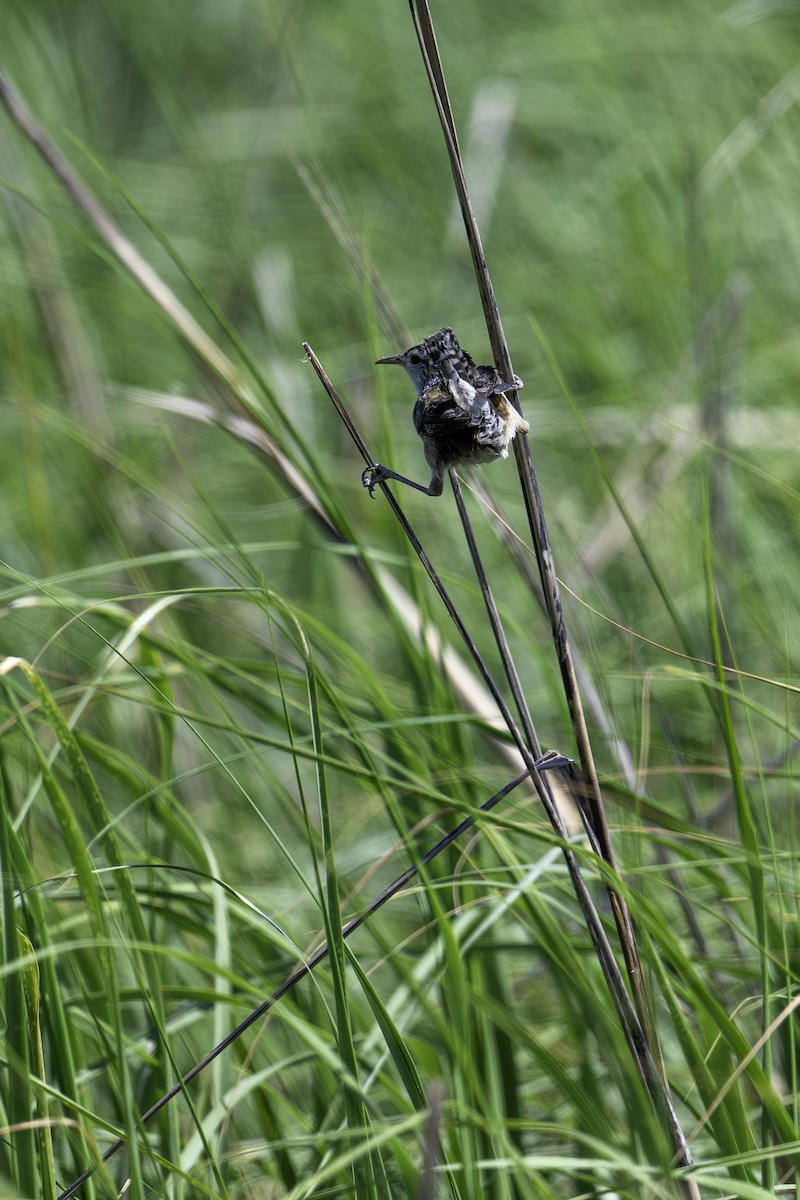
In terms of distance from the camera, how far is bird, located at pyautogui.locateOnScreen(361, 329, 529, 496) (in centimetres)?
83

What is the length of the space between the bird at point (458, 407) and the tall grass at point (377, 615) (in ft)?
0.60

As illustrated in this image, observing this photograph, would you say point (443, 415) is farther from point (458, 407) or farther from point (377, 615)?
point (377, 615)

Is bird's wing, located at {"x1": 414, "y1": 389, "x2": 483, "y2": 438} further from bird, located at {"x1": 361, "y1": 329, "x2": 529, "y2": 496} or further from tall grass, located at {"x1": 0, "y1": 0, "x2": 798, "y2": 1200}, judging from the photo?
tall grass, located at {"x1": 0, "y1": 0, "x2": 798, "y2": 1200}

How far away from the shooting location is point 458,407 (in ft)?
2.72

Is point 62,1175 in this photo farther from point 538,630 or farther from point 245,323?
point 245,323

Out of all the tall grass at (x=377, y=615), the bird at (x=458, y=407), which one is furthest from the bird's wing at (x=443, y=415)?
the tall grass at (x=377, y=615)

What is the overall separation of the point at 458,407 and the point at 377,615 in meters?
1.61

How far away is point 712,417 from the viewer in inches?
75.5

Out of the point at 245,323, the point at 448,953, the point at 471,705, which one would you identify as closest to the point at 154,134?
the point at 245,323

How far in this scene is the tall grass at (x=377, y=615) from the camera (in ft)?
2.83

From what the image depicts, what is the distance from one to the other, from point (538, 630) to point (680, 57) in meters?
2.25

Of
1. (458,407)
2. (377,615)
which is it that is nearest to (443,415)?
(458,407)

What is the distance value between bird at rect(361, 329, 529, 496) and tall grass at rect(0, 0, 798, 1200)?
18 centimetres

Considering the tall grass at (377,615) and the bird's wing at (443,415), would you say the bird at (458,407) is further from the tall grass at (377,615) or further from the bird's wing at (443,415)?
the tall grass at (377,615)
